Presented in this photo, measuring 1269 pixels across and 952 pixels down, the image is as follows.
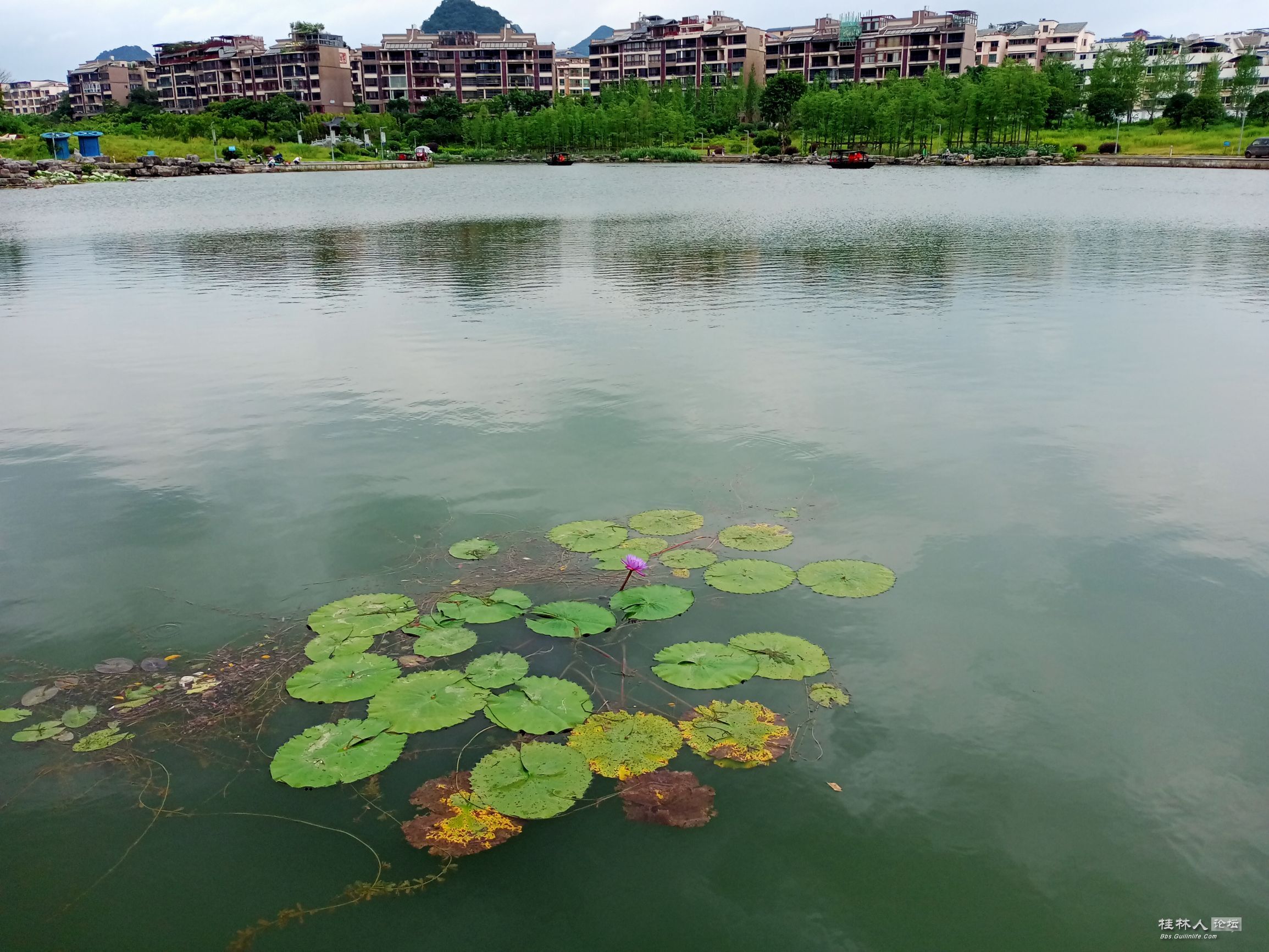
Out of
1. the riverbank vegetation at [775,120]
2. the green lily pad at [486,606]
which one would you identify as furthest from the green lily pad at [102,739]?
the riverbank vegetation at [775,120]

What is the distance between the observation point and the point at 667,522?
299 inches

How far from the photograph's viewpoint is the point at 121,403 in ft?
37.9

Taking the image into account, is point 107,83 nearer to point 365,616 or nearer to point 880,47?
point 880,47

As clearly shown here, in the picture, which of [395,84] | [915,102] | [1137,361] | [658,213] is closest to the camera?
[1137,361]

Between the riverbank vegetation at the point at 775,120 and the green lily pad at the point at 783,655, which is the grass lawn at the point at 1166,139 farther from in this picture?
the green lily pad at the point at 783,655

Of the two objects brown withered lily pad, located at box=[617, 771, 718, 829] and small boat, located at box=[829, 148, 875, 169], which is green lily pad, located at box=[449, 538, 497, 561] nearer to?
brown withered lily pad, located at box=[617, 771, 718, 829]

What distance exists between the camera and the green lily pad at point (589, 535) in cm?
716

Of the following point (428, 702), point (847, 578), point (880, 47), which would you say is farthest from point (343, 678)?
point (880, 47)

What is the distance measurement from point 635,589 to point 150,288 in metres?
18.5

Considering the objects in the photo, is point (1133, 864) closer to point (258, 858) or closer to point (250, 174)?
point (258, 858)

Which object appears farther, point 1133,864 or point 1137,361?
point 1137,361

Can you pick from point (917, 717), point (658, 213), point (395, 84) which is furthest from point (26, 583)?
point (395, 84)

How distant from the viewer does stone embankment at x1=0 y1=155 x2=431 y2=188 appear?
206ft

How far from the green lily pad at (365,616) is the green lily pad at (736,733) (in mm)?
2117
